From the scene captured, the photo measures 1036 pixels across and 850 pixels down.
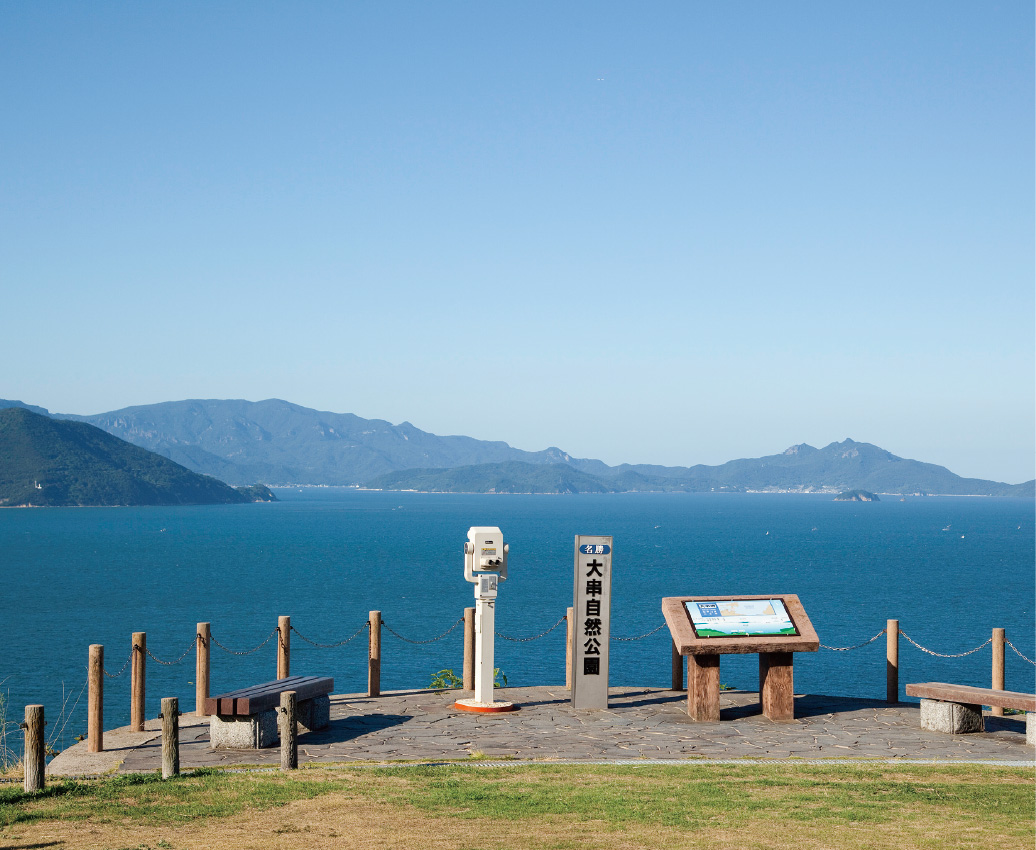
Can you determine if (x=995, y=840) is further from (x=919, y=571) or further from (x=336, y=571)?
(x=919, y=571)

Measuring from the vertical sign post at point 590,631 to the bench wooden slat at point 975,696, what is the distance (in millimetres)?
3800

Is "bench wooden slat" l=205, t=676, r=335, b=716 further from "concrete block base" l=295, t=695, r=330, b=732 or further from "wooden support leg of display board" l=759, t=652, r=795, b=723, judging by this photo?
"wooden support leg of display board" l=759, t=652, r=795, b=723

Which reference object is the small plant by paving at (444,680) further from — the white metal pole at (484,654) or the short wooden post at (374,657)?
the white metal pole at (484,654)

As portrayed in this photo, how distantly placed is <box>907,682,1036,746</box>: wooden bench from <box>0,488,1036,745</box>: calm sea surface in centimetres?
1829

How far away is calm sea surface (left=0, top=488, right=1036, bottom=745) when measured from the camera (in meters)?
35.7

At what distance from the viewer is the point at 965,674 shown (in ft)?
123

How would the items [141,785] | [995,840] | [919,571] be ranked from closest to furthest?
[995,840], [141,785], [919,571]

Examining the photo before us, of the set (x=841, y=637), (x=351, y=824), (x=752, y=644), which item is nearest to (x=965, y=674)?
(x=841, y=637)

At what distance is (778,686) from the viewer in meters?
12.9

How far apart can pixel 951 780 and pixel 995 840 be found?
8.40ft

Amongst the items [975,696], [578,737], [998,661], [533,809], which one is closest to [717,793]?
[533,809]

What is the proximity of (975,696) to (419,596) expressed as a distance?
50829 mm

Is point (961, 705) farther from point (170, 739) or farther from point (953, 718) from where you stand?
point (170, 739)

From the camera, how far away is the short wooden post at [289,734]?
31.7 ft
